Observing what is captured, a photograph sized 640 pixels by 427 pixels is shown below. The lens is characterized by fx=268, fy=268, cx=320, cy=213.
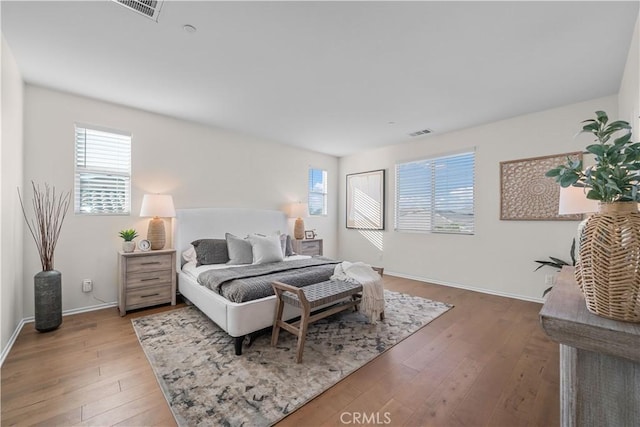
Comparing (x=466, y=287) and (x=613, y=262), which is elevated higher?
(x=613, y=262)

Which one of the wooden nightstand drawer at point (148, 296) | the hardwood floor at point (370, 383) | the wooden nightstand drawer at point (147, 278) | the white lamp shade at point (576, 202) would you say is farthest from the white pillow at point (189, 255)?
the white lamp shade at point (576, 202)

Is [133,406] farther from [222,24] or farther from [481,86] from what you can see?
[481,86]

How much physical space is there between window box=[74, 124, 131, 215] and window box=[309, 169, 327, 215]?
328 cm

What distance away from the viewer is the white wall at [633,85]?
2039 millimetres

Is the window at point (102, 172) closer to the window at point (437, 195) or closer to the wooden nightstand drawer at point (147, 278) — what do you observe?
the wooden nightstand drawer at point (147, 278)

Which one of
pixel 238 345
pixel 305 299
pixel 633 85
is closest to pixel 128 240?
pixel 238 345

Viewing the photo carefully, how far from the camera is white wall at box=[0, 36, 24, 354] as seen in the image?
2.20 metres

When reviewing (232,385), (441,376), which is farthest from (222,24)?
(441,376)

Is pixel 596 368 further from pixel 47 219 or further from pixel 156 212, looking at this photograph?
pixel 47 219

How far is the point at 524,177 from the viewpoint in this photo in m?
3.71

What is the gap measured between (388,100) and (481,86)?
0.99 metres

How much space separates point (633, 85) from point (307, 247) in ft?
14.5

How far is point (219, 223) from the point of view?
4.13m

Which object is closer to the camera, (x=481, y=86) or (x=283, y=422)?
(x=283, y=422)
